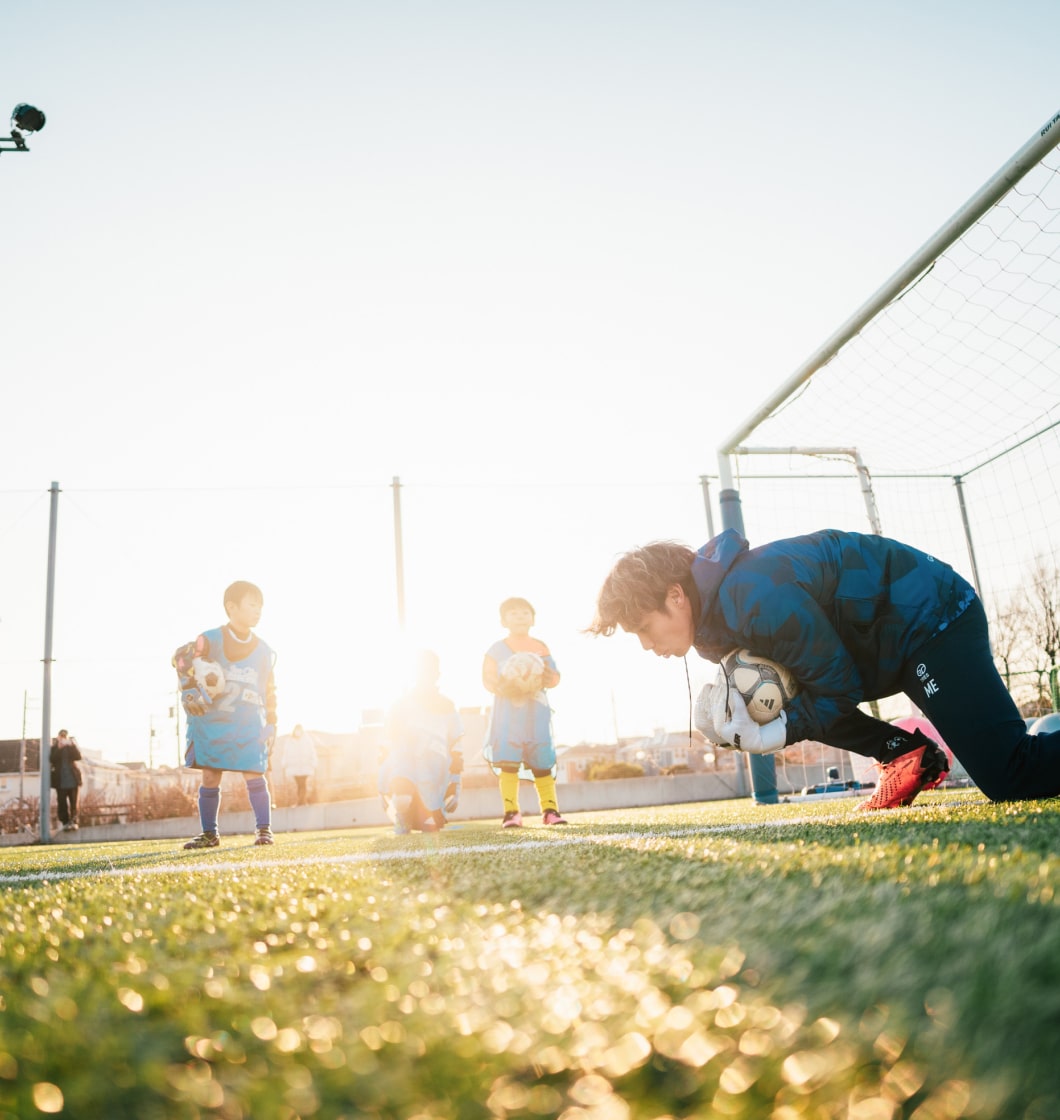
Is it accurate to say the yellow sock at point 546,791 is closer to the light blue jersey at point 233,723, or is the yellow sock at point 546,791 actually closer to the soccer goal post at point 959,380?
the soccer goal post at point 959,380

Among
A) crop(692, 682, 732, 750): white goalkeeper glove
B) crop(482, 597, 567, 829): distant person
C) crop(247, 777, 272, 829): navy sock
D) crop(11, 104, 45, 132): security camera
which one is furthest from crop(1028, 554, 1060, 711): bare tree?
crop(11, 104, 45, 132): security camera

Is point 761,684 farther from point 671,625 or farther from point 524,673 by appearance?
point 524,673

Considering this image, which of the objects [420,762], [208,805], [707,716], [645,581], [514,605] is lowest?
[208,805]

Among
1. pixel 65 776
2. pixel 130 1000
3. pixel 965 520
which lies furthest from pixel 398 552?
pixel 130 1000

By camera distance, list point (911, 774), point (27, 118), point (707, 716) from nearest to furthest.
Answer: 1. point (707, 716)
2. point (911, 774)
3. point (27, 118)

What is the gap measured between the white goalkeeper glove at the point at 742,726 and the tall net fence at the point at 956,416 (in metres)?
3.96

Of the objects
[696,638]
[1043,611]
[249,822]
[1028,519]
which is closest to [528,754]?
[696,638]

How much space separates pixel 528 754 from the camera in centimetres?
654

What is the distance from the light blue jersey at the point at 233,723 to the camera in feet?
19.3

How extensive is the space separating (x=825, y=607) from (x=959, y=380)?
563 centimetres

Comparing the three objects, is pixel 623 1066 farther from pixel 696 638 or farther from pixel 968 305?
pixel 968 305

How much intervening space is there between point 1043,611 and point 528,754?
30.1 meters

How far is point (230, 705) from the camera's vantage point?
19.6ft

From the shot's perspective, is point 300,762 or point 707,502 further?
Answer: point 300,762
